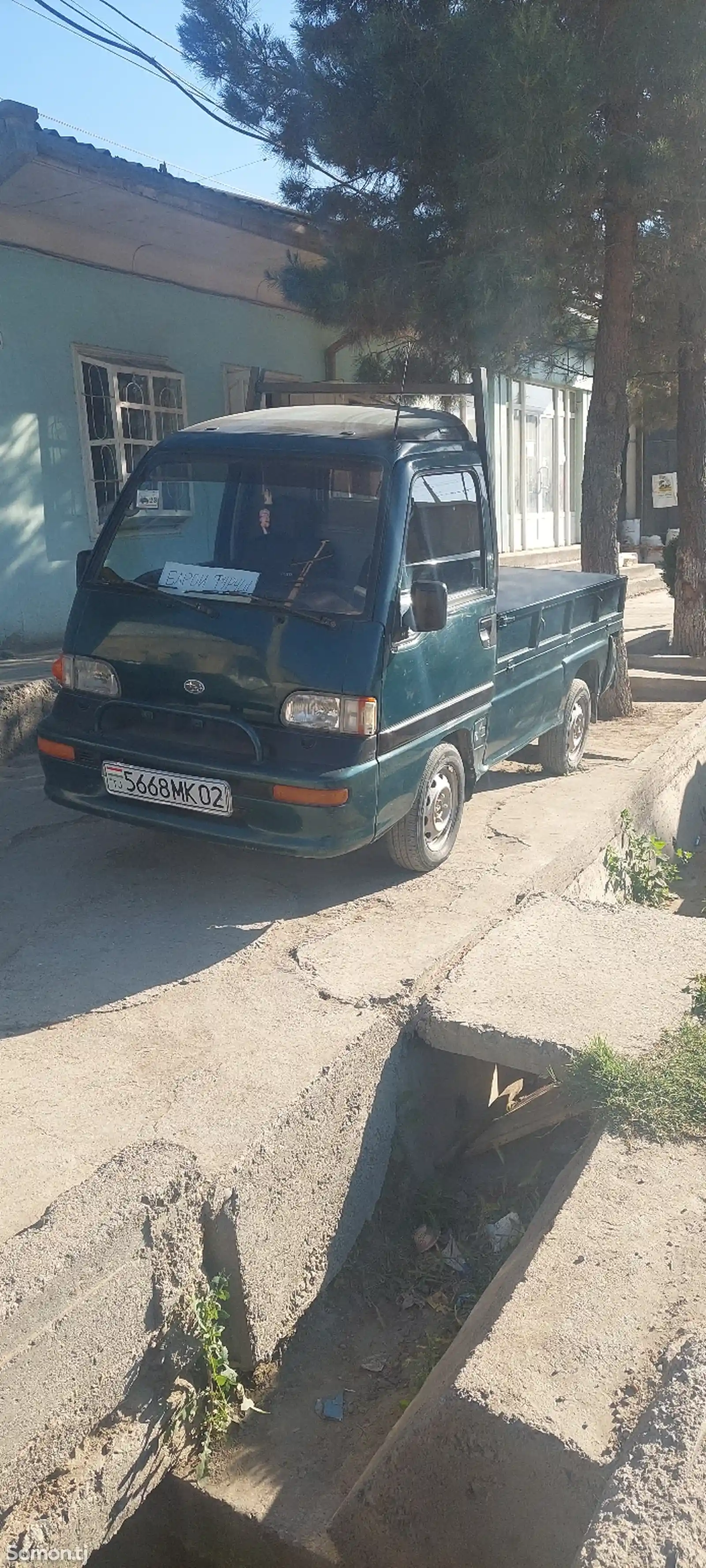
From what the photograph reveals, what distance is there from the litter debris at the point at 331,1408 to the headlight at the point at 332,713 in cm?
224

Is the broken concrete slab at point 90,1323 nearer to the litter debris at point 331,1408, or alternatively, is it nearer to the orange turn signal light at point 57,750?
the litter debris at point 331,1408

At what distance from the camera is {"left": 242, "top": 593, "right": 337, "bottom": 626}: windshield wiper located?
438 centimetres

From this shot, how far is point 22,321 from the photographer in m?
9.02

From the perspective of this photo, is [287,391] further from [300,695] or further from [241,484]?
[300,695]

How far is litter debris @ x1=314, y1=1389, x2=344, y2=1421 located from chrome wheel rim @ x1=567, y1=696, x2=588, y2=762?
4.73 meters

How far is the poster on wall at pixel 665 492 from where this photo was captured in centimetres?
1711

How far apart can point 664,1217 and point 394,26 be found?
7.16m

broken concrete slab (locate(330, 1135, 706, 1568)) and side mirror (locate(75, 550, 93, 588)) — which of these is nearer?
broken concrete slab (locate(330, 1135, 706, 1568))

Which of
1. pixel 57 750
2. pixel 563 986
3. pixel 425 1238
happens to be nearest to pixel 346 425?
pixel 57 750

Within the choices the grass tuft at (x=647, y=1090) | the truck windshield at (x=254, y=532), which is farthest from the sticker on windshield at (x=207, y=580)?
the grass tuft at (x=647, y=1090)

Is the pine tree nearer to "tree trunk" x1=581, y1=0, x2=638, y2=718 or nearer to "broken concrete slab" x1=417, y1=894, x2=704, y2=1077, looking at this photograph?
"tree trunk" x1=581, y1=0, x2=638, y2=718

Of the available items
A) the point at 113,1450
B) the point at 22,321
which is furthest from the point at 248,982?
the point at 22,321

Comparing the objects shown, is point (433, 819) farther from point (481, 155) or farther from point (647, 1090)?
point (481, 155)

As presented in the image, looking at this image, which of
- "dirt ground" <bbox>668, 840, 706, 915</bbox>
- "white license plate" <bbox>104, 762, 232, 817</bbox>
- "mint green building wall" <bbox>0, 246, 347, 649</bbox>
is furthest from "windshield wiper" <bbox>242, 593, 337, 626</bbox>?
"mint green building wall" <bbox>0, 246, 347, 649</bbox>
